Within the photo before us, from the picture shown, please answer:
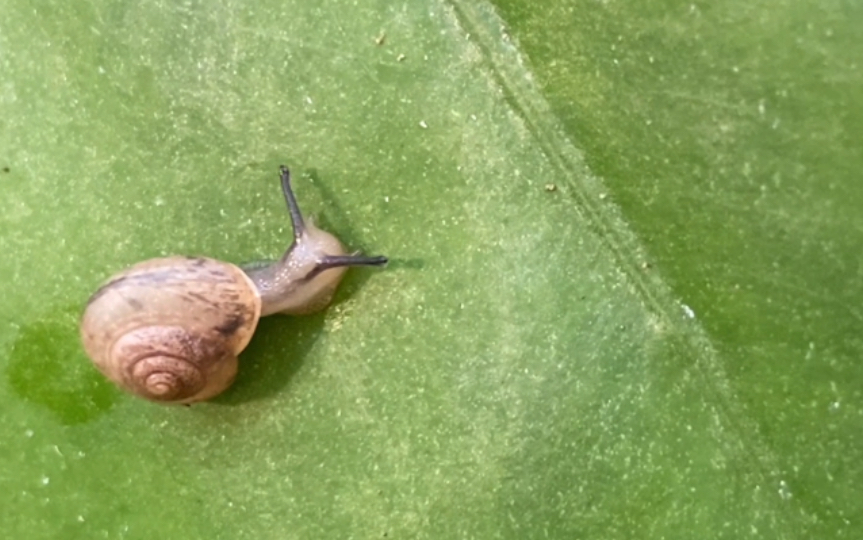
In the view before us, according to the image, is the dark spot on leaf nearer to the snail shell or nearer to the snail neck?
the snail shell

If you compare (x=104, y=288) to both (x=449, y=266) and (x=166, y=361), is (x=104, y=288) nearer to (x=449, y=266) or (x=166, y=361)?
(x=166, y=361)

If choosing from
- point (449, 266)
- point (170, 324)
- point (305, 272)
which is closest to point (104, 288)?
point (170, 324)

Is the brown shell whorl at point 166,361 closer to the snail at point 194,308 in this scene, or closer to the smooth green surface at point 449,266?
the snail at point 194,308

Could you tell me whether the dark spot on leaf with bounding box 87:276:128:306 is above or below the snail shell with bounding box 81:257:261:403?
above

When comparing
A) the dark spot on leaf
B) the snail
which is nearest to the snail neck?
the snail
